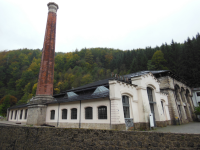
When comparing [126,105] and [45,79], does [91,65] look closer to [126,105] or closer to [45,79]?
[45,79]

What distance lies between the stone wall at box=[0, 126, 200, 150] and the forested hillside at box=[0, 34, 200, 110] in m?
39.8

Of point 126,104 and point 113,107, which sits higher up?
point 126,104

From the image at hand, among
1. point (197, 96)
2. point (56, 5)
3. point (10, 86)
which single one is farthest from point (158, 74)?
point (10, 86)

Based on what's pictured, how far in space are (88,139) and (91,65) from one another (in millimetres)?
72290

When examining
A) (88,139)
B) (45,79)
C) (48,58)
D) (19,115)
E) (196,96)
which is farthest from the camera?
(196,96)

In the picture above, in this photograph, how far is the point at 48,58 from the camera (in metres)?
21.5

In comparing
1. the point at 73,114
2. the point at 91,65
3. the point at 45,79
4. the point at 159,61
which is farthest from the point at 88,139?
the point at 91,65

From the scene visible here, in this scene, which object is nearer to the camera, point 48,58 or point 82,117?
point 82,117

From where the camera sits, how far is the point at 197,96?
108 feet

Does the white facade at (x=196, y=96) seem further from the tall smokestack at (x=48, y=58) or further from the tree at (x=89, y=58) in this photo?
the tree at (x=89, y=58)

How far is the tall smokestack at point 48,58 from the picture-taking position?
66.1 feet

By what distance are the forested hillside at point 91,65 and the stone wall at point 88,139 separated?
39.8 metres

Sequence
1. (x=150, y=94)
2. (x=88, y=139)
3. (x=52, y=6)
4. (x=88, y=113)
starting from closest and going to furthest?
(x=88, y=139) → (x=88, y=113) → (x=150, y=94) → (x=52, y=6)

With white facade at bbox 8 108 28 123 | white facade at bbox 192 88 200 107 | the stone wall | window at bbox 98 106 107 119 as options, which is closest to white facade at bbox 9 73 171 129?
window at bbox 98 106 107 119
